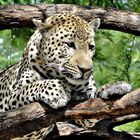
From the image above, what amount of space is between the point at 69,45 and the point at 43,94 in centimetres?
69

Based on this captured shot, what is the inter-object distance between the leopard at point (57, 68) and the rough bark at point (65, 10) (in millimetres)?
810

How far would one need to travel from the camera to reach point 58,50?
5672mm

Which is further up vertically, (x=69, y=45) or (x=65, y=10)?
(x=65, y=10)

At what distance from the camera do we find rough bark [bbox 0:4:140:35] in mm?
6812

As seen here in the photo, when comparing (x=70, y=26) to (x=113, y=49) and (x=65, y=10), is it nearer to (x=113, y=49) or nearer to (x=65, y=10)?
(x=65, y=10)

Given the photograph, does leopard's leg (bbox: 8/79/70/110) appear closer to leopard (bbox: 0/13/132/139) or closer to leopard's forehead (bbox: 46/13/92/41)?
leopard (bbox: 0/13/132/139)

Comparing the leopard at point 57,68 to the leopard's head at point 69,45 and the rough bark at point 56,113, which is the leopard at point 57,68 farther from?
the rough bark at point 56,113

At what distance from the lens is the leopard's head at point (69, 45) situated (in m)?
5.34

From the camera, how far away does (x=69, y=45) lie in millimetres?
5652

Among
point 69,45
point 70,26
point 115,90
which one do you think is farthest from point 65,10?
point 115,90

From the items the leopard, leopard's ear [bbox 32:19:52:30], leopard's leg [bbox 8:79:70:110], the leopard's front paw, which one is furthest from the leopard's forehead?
the leopard's front paw

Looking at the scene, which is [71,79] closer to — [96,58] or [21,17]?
[21,17]

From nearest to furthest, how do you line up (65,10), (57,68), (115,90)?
(115,90), (57,68), (65,10)

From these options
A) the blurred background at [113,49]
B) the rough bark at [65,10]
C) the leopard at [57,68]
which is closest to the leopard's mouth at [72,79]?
the leopard at [57,68]
